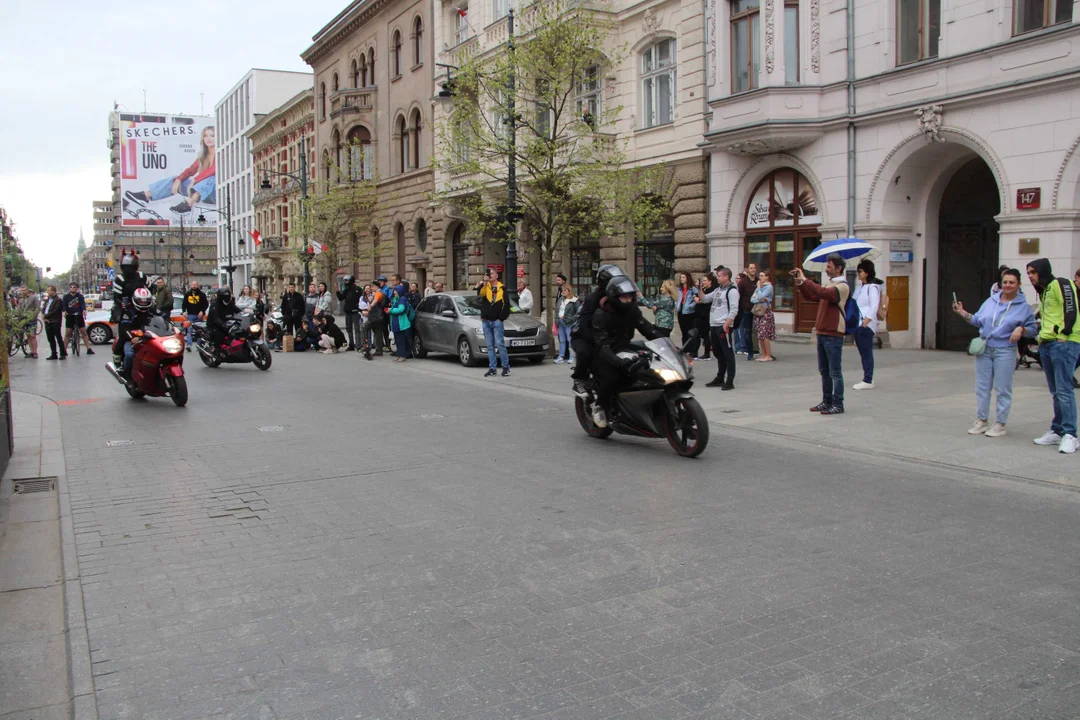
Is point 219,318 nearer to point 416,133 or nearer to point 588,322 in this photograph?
point 588,322

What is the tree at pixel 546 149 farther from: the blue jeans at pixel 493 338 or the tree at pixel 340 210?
the tree at pixel 340 210

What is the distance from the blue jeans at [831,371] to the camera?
35.7 feet

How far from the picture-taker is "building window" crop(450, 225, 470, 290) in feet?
114

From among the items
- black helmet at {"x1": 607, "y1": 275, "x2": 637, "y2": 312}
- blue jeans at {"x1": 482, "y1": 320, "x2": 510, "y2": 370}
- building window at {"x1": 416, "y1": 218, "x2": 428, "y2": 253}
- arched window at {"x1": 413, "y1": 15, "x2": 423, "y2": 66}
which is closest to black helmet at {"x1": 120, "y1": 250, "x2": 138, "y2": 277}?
blue jeans at {"x1": 482, "y1": 320, "x2": 510, "y2": 370}

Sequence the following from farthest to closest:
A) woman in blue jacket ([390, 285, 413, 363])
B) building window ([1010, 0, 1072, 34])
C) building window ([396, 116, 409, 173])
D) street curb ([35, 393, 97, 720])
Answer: building window ([396, 116, 409, 173]), woman in blue jacket ([390, 285, 413, 363]), building window ([1010, 0, 1072, 34]), street curb ([35, 393, 97, 720])

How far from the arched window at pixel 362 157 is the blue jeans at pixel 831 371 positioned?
109ft

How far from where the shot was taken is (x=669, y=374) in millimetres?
8414

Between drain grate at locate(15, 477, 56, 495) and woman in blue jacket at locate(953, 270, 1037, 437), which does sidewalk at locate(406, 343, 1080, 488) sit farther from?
drain grate at locate(15, 477, 56, 495)

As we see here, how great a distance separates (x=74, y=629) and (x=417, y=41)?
118 feet

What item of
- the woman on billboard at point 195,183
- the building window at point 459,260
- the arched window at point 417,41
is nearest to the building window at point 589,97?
the building window at point 459,260

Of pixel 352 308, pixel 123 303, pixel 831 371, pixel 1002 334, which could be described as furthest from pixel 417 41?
pixel 1002 334

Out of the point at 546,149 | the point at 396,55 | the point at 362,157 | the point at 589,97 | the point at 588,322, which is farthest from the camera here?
the point at 362,157

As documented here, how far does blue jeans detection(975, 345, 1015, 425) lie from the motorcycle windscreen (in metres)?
2.96

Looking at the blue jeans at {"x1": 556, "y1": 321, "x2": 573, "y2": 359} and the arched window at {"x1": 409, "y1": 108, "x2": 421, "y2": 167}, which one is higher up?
the arched window at {"x1": 409, "y1": 108, "x2": 421, "y2": 167}
